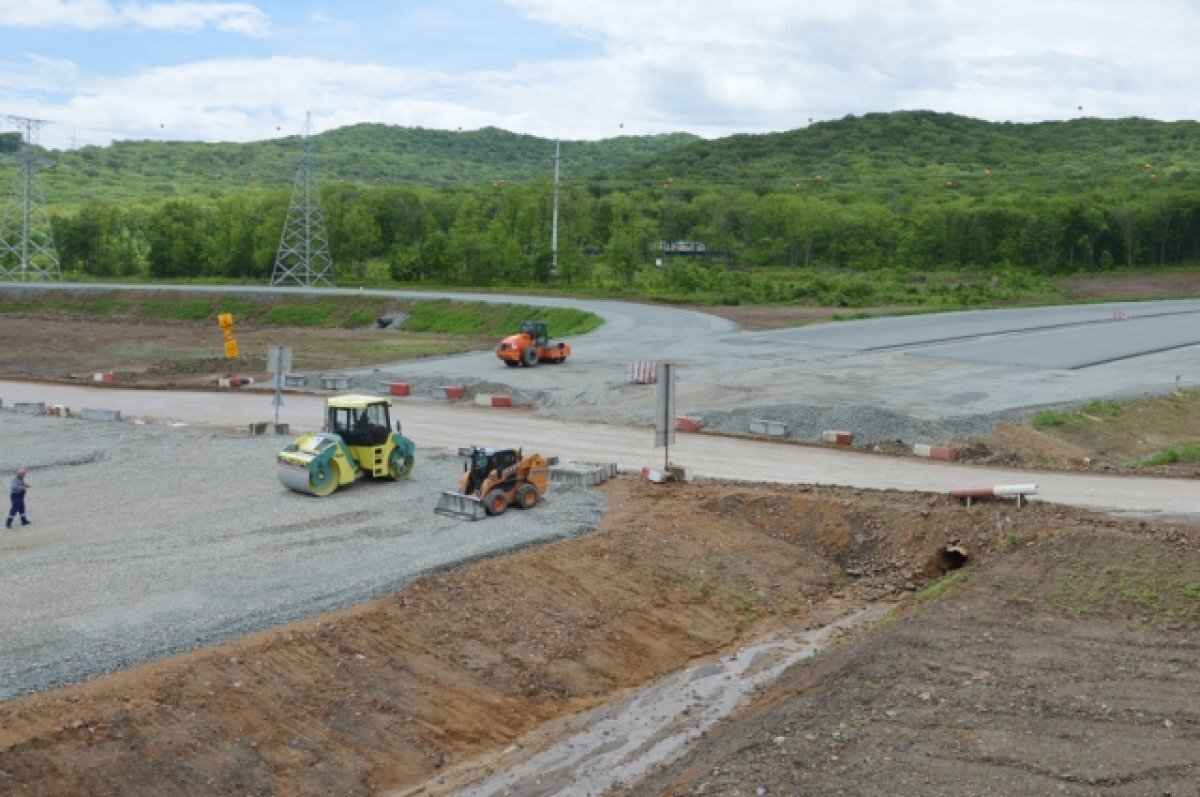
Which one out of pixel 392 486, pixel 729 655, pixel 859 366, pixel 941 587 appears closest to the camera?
pixel 729 655

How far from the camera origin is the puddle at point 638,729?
1547cm

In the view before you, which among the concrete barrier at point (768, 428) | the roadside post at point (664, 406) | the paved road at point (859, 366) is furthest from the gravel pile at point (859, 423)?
the roadside post at point (664, 406)

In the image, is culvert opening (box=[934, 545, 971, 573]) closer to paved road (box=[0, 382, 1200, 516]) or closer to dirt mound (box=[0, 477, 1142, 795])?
dirt mound (box=[0, 477, 1142, 795])

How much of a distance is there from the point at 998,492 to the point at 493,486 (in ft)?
33.4

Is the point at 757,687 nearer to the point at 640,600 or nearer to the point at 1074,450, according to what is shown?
the point at 640,600

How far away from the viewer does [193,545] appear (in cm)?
2188

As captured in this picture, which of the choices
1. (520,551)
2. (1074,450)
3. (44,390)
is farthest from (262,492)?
(44,390)

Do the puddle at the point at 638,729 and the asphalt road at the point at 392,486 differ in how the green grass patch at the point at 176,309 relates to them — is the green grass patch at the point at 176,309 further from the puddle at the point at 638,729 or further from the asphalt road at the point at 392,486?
the puddle at the point at 638,729

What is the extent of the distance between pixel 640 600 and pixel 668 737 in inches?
167

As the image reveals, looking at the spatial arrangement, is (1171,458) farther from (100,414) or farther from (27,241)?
(27,241)

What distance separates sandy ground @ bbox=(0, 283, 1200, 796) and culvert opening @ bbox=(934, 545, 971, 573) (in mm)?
39

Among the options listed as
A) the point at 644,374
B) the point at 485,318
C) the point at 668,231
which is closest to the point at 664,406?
the point at 644,374

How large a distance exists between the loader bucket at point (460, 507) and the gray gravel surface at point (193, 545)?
0.26 m

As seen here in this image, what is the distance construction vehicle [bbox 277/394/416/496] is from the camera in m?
25.8
